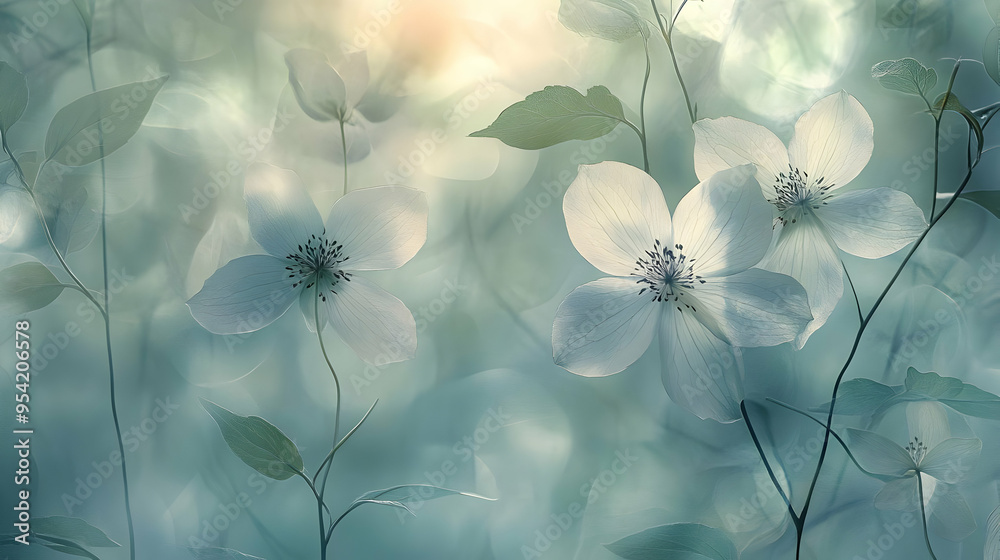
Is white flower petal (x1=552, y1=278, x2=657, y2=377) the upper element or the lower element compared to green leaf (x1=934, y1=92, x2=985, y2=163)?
lower

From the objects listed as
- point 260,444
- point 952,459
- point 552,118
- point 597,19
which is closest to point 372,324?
point 260,444

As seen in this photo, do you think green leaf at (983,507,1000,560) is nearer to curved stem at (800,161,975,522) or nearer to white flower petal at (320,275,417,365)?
curved stem at (800,161,975,522)

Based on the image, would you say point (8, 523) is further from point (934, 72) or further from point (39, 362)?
point (934, 72)

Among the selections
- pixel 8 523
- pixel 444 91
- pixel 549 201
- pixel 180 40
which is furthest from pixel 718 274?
pixel 8 523

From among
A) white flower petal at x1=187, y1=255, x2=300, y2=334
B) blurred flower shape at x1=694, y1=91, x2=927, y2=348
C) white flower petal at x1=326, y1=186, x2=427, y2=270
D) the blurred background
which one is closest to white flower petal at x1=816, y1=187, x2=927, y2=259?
blurred flower shape at x1=694, y1=91, x2=927, y2=348

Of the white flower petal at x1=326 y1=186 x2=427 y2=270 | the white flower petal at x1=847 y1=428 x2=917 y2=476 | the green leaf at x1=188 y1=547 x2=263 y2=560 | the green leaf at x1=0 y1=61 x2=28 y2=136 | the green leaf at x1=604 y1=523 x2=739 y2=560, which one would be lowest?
the green leaf at x1=188 y1=547 x2=263 y2=560

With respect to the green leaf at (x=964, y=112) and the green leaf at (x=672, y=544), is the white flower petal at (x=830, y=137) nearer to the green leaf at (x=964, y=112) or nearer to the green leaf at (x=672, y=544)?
the green leaf at (x=964, y=112)

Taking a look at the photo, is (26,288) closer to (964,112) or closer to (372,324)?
(372,324)
